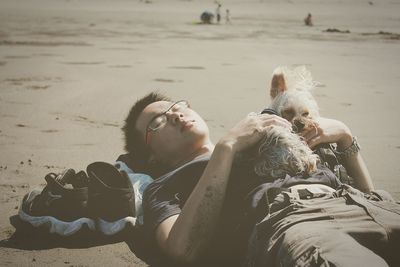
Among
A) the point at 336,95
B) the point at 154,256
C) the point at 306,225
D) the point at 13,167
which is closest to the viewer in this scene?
the point at 306,225

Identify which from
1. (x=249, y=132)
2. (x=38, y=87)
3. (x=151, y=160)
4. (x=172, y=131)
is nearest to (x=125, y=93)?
Result: (x=38, y=87)

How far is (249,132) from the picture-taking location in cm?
268

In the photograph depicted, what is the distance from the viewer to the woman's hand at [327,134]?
3.04 metres

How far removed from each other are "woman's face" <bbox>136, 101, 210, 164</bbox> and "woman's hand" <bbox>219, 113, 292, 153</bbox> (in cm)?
32

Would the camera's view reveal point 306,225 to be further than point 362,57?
No

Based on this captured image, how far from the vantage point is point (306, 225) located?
7.25 ft

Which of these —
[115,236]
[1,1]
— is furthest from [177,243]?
[1,1]

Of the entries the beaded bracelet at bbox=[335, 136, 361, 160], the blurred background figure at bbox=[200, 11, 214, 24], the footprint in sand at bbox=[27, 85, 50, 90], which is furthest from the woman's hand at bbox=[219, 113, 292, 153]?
the blurred background figure at bbox=[200, 11, 214, 24]

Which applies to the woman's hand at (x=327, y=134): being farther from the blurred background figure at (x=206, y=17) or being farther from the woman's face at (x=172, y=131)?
the blurred background figure at (x=206, y=17)

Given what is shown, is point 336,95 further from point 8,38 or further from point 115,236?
point 8,38

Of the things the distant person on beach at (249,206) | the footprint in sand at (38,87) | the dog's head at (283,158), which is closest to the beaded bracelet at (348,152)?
the distant person on beach at (249,206)

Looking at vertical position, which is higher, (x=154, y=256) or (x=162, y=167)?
(x=162, y=167)

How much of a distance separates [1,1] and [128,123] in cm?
4487

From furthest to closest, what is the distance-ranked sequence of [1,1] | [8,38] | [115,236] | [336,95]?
[1,1] < [8,38] < [336,95] < [115,236]
